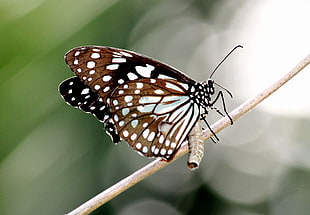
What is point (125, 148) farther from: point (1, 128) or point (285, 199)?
point (285, 199)

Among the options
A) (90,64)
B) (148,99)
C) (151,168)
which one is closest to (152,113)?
(148,99)

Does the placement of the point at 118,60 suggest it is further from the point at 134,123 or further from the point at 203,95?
the point at 203,95

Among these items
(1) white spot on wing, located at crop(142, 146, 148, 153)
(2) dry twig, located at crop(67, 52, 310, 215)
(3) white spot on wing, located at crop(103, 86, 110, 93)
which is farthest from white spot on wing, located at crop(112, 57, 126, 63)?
(2) dry twig, located at crop(67, 52, 310, 215)

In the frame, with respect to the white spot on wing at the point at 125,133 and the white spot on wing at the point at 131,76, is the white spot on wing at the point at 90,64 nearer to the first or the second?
the white spot on wing at the point at 131,76

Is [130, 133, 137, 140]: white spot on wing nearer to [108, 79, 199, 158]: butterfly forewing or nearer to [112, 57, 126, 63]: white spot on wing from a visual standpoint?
[108, 79, 199, 158]: butterfly forewing

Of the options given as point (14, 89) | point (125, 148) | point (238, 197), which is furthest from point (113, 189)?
point (238, 197)

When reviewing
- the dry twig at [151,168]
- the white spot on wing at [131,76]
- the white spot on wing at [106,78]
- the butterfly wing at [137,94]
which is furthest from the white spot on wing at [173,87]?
the dry twig at [151,168]
